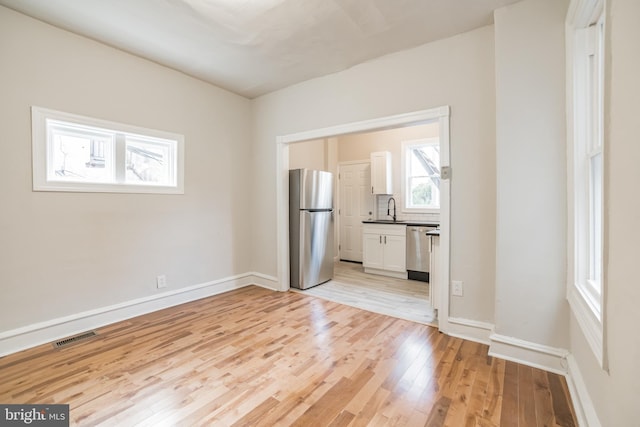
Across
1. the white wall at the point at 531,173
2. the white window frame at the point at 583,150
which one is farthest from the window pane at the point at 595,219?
the white wall at the point at 531,173

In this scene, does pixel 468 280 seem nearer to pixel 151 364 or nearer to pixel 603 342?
pixel 603 342

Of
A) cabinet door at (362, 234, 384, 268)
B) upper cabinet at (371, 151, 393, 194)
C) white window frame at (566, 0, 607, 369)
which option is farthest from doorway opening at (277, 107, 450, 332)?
upper cabinet at (371, 151, 393, 194)

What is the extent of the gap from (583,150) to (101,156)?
3.99 meters

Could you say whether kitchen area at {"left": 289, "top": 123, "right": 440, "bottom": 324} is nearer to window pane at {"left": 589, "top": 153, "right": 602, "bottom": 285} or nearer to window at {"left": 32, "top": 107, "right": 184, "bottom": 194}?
window pane at {"left": 589, "top": 153, "right": 602, "bottom": 285}

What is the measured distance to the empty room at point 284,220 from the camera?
1529 mm

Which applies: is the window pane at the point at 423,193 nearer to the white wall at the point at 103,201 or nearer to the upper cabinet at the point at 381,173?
the upper cabinet at the point at 381,173

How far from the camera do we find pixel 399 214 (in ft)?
17.6

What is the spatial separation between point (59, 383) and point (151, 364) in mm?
517

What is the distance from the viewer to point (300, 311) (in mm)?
3104

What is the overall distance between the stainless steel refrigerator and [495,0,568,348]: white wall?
2.37m

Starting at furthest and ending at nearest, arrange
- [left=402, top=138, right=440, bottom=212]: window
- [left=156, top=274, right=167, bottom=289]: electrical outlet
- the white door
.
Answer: the white door < [left=402, top=138, right=440, bottom=212]: window < [left=156, top=274, right=167, bottom=289]: electrical outlet

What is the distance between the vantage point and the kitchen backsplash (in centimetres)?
499

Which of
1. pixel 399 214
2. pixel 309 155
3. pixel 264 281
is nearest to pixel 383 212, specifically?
pixel 399 214

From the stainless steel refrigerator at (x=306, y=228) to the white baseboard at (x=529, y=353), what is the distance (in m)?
2.35
